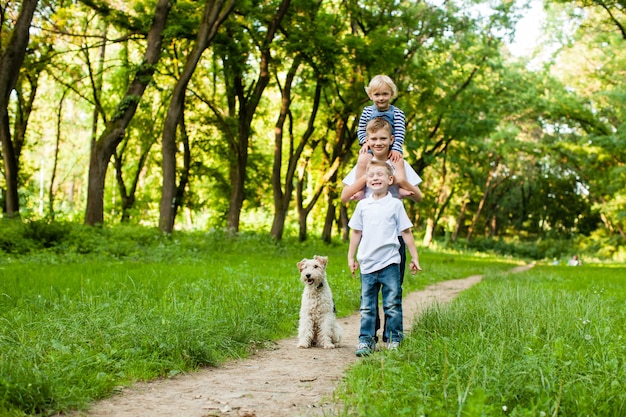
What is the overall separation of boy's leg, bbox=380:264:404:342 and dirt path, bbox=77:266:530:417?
1.46 ft

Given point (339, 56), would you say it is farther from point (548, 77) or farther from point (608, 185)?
point (608, 185)

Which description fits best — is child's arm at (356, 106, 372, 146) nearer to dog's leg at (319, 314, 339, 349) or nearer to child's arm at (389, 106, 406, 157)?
child's arm at (389, 106, 406, 157)

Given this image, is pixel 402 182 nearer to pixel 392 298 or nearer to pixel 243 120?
pixel 392 298

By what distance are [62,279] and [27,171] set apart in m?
23.8

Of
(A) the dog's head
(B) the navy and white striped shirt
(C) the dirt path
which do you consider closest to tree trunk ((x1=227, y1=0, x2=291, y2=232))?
(B) the navy and white striped shirt

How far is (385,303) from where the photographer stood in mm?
5973

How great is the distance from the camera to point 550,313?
663 cm

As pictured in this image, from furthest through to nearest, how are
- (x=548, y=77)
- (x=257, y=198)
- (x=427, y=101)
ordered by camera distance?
(x=548, y=77), (x=257, y=198), (x=427, y=101)

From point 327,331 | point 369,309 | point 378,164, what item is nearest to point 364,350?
point 369,309

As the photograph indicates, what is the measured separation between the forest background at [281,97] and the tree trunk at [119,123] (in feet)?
0.15

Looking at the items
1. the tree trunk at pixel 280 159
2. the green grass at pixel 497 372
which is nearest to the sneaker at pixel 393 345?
the green grass at pixel 497 372

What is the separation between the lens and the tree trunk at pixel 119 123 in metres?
16.9

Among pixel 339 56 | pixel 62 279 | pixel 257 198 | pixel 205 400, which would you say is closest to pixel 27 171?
pixel 257 198

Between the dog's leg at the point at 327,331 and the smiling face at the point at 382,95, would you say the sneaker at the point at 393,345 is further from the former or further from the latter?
the smiling face at the point at 382,95
